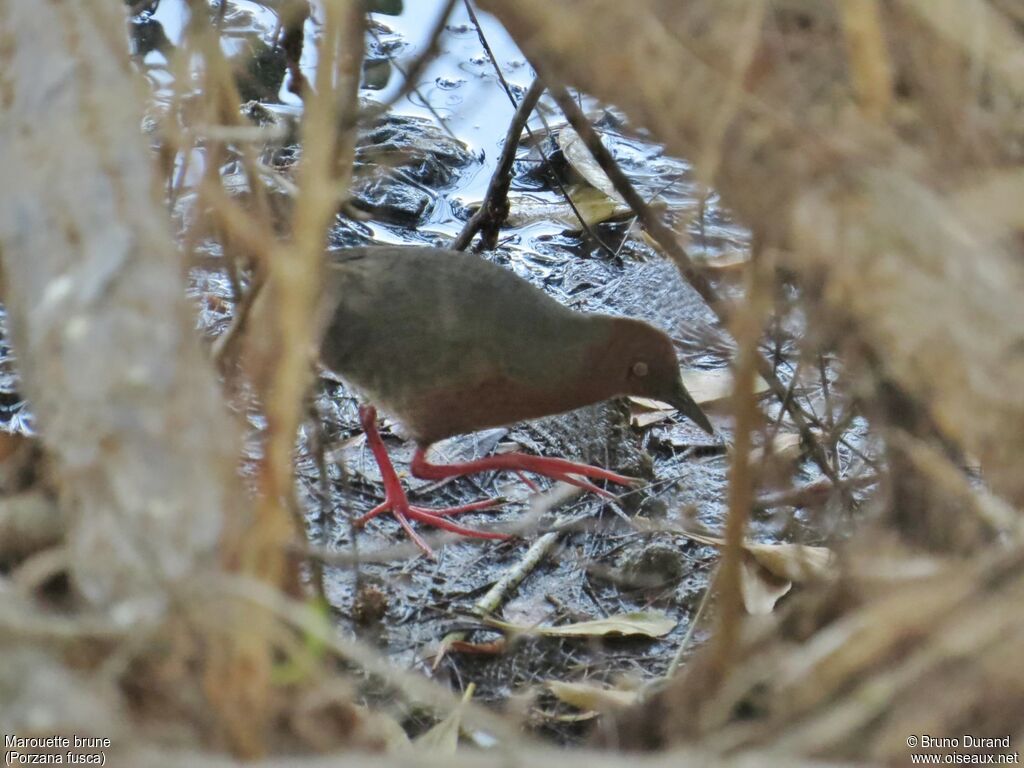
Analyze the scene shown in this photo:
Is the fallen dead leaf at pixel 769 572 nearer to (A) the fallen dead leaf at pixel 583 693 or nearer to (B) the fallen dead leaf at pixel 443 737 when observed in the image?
(A) the fallen dead leaf at pixel 583 693

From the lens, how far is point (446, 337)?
3.75m

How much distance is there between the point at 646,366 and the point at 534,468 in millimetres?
504

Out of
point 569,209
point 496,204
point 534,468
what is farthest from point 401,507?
point 569,209

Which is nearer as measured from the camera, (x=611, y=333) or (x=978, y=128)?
(x=978, y=128)

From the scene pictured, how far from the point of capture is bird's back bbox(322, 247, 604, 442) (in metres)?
3.71

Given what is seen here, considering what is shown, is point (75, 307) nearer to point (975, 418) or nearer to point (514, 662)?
point (975, 418)

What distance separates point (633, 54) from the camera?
5.76ft

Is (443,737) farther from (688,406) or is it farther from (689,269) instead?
(688,406)

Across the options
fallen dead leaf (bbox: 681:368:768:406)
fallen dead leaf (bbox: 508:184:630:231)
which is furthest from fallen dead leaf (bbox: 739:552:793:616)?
fallen dead leaf (bbox: 508:184:630:231)

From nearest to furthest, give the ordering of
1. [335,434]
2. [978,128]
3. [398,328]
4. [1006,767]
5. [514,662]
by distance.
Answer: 1. [1006,767]
2. [978,128]
3. [514,662]
4. [398,328]
5. [335,434]

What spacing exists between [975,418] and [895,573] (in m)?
0.23

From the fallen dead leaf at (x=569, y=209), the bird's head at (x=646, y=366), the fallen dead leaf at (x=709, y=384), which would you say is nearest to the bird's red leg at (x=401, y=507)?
the bird's head at (x=646, y=366)

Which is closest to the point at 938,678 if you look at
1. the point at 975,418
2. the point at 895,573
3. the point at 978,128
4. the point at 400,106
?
the point at 895,573

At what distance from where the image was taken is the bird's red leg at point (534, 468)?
13.0 feet
